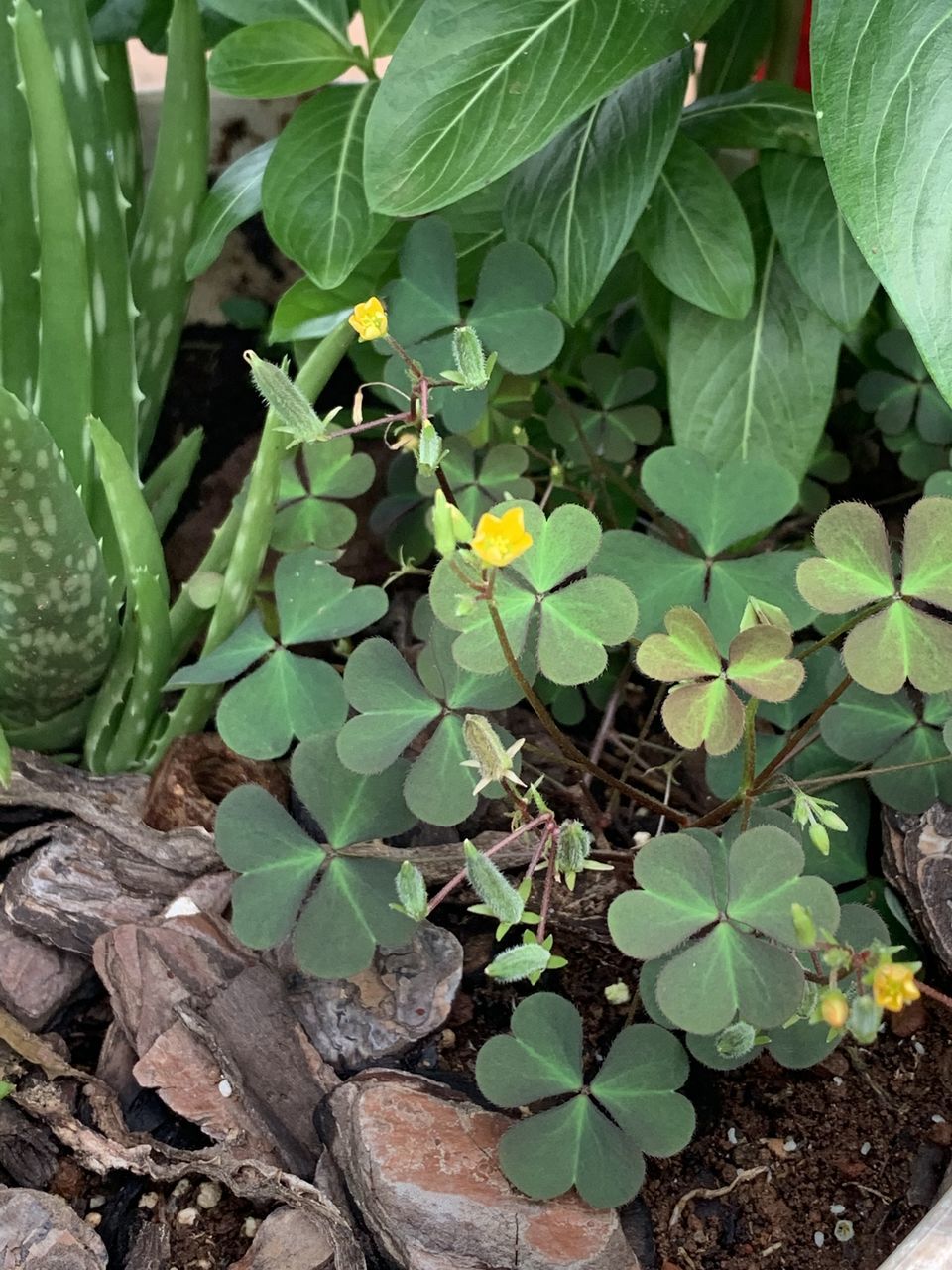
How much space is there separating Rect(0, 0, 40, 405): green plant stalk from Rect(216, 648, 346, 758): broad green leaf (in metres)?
0.34

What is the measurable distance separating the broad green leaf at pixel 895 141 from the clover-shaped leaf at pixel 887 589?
0.09m

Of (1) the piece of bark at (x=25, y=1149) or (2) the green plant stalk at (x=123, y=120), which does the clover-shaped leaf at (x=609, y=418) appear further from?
(1) the piece of bark at (x=25, y=1149)

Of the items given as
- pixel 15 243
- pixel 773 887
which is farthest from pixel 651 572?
pixel 15 243

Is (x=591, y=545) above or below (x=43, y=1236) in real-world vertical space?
above

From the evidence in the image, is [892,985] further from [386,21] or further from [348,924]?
[386,21]

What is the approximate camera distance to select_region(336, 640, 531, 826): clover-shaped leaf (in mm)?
659

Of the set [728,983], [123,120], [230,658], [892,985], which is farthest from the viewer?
[123,120]

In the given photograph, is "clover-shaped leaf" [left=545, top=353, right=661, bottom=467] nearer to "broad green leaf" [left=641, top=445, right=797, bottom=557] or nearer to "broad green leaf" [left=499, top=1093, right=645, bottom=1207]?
"broad green leaf" [left=641, top=445, right=797, bottom=557]

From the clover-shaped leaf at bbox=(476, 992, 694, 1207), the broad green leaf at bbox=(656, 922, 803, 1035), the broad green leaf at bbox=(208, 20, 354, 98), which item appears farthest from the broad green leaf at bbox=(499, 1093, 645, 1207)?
the broad green leaf at bbox=(208, 20, 354, 98)

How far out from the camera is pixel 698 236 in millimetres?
897

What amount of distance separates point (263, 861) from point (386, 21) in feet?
2.22

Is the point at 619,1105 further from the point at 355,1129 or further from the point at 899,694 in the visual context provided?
the point at 899,694

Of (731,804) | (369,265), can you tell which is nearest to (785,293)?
(369,265)

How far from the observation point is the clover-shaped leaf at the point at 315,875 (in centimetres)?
68
